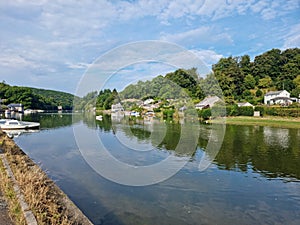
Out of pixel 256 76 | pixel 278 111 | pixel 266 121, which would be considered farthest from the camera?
pixel 256 76

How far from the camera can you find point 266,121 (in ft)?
115

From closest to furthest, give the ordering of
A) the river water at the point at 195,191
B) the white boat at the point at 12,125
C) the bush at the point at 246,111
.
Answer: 1. the river water at the point at 195,191
2. the white boat at the point at 12,125
3. the bush at the point at 246,111

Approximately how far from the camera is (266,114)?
129ft

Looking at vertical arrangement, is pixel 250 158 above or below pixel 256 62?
below

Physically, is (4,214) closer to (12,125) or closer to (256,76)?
(12,125)

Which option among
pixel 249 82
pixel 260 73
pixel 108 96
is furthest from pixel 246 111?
pixel 260 73

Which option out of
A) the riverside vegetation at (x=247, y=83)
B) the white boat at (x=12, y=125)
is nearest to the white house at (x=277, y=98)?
the riverside vegetation at (x=247, y=83)

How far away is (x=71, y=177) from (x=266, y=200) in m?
6.80

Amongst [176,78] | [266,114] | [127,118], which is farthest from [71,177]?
[266,114]

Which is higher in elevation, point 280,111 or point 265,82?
point 265,82

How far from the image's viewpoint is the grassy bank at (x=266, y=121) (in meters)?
32.1

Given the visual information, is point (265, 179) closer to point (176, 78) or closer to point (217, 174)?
point (217, 174)

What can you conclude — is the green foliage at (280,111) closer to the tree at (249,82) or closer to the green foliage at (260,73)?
the green foliage at (260,73)

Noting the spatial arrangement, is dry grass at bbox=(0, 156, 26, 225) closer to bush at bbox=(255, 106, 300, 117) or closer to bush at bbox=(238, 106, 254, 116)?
bush at bbox=(255, 106, 300, 117)
